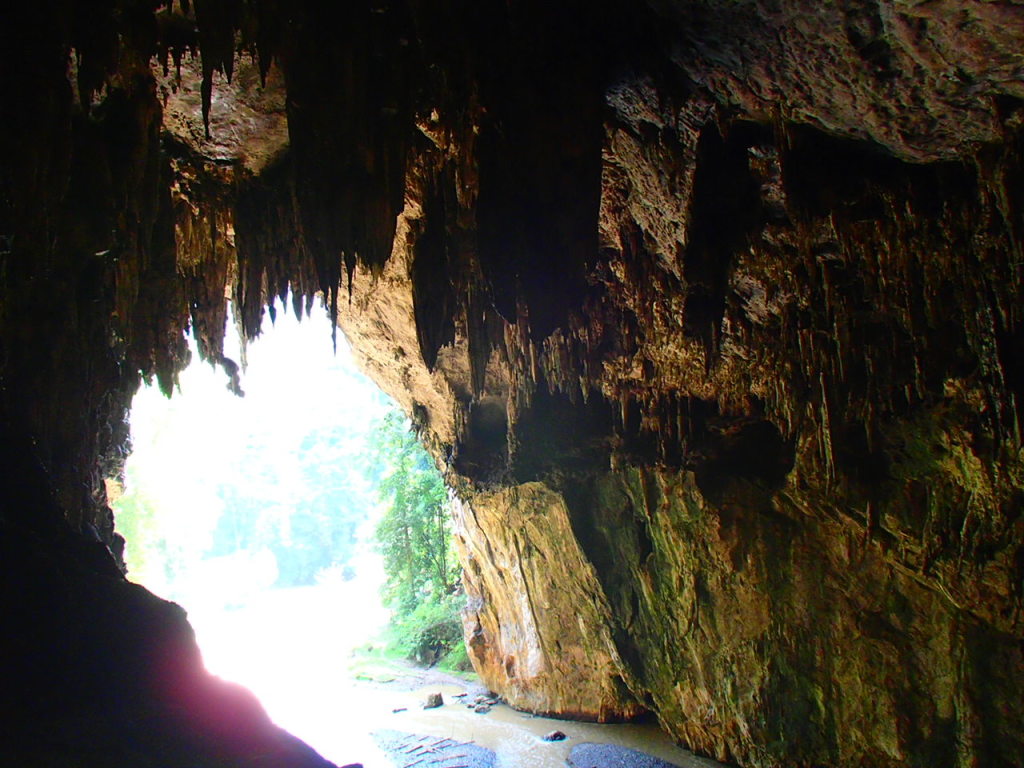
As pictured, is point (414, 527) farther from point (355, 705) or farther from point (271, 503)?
point (271, 503)

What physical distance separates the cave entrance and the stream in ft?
0.87

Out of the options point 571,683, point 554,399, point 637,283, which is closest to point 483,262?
point 637,283

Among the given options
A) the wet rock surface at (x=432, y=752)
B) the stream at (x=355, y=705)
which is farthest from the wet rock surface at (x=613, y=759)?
the wet rock surface at (x=432, y=752)

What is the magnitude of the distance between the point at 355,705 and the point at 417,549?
5.47m

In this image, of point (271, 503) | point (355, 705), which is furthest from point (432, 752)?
point (271, 503)

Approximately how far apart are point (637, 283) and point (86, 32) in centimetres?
416

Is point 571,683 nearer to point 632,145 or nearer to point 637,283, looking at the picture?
point 637,283

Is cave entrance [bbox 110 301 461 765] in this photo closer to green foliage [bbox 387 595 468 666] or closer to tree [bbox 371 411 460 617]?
green foliage [bbox 387 595 468 666]

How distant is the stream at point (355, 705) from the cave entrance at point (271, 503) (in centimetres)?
27

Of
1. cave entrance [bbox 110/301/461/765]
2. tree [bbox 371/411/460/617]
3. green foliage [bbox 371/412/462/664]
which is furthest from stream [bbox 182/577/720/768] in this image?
tree [bbox 371/411/460/617]

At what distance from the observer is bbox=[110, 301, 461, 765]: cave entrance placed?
29.4m

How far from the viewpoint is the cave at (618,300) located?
3.37 m

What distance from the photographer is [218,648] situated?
3016 cm

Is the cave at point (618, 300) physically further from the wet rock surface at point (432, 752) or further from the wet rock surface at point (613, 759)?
the wet rock surface at point (432, 752)
